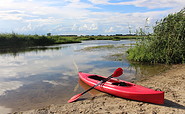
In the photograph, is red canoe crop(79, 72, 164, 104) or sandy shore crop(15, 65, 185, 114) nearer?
sandy shore crop(15, 65, 185, 114)

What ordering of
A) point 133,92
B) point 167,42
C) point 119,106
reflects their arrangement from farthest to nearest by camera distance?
point 167,42
point 133,92
point 119,106

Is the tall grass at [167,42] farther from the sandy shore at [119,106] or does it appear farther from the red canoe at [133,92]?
the red canoe at [133,92]

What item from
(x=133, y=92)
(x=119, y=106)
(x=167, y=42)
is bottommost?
(x=119, y=106)

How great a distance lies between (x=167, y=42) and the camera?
11445 millimetres

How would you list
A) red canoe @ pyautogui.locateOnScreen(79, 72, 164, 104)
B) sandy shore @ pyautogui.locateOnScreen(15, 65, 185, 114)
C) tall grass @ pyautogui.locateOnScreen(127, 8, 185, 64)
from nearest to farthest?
1. sandy shore @ pyautogui.locateOnScreen(15, 65, 185, 114)
2. red canoe @ pyautogui.locateOnScreen(79, 72, 164, 104)
3. tall grass @ pyautogui.locateOnScreen(127, 8, 185, 64)

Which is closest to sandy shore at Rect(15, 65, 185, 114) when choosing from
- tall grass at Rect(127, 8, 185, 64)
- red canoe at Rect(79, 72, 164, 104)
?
red canoe at Rect(79, 72, 164, 104)

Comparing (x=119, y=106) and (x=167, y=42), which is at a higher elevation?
(x=167, y=42)

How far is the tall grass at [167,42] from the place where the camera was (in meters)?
11.0

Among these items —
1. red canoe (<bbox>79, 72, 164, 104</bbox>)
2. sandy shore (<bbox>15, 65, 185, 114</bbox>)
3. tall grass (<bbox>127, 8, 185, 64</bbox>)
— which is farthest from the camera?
tall grass (<bbox>127, 8, 185, 64</bbox>)

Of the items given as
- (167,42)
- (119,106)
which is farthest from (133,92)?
(167,42)

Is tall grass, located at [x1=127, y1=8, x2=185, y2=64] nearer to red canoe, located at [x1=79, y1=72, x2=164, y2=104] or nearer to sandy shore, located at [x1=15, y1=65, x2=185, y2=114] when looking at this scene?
sandy shore, located at [x1=15, y1=65, x2=185, y2=114]

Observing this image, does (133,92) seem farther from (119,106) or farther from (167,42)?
(167,42)

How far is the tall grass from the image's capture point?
11008mm

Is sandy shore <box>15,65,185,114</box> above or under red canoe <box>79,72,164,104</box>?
under
